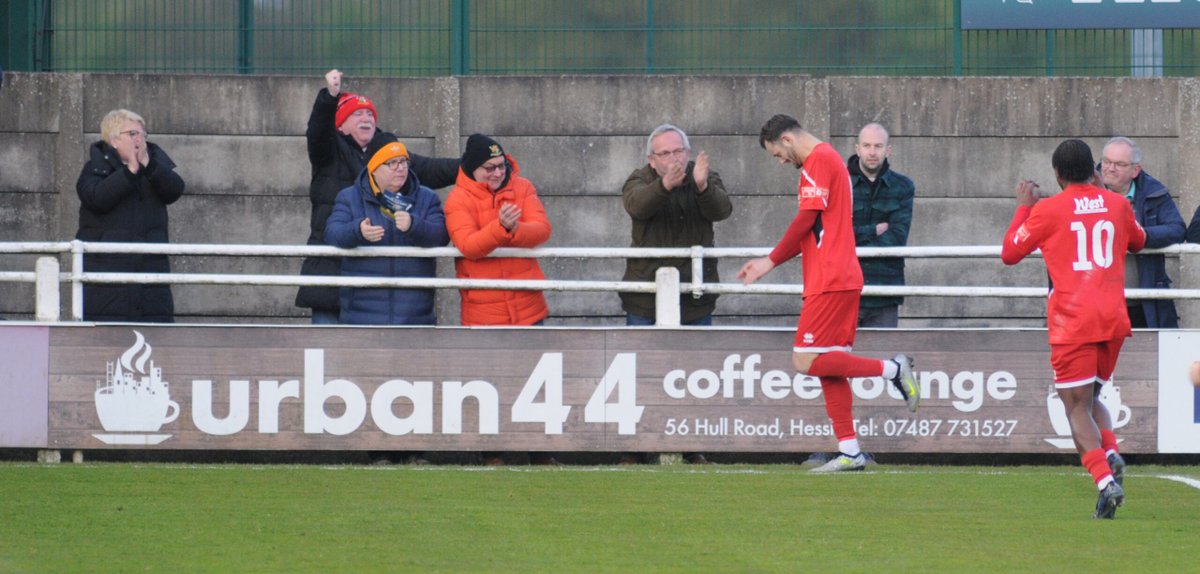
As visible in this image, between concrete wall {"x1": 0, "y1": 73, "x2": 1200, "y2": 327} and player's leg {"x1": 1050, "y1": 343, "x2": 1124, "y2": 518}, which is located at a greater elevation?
concrete wall {"x1": 0, "y1": 73, "x2": 1200, "y2": 327}

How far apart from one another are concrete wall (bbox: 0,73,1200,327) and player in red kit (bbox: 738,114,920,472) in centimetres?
388

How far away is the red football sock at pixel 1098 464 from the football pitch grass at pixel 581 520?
23 cm

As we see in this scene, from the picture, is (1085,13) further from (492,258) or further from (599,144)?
(492,258)

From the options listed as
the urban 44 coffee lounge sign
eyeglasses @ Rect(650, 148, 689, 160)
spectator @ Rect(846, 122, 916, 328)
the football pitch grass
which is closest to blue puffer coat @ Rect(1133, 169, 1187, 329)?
the urban 44 coffee lounge sign

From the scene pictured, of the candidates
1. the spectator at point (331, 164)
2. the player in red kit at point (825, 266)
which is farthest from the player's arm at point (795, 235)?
the spectator at point (331, 164)

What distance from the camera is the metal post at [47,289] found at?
1062 centimetres

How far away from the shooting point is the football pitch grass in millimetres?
6699

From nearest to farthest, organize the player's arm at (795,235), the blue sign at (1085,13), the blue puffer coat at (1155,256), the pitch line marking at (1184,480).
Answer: the player's arm at (795,235)
the pitch line marking at (1184,480)
the blue puffer coat at (1155,256)
the blue sign at (1085,13)

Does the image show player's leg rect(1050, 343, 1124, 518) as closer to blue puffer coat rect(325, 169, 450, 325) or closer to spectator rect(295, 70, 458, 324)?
blue puffer coat rect(325, 169, 450, 325)

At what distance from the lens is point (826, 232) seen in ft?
31.4

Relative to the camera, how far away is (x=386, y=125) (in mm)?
13547

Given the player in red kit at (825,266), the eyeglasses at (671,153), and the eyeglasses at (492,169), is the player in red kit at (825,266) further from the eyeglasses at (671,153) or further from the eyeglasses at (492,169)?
the eyeglasses at (492,169)

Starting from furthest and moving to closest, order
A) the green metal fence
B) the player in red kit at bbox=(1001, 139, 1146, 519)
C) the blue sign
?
the green metal fence
the blue sign
the player in red kit at bbox=(1001, 139, 1146, 519)

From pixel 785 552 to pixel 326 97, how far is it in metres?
5.42
